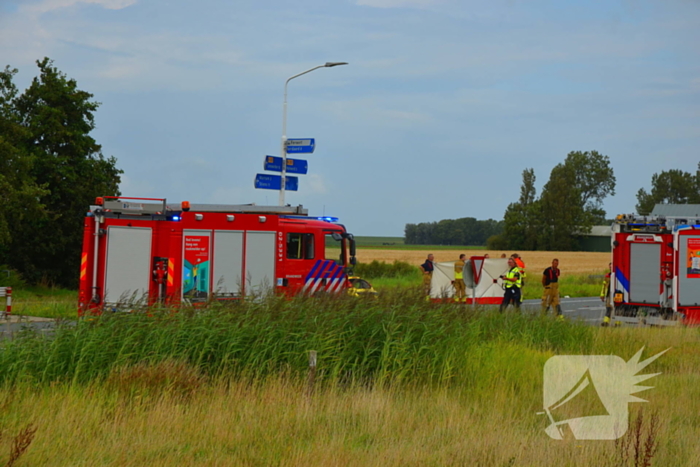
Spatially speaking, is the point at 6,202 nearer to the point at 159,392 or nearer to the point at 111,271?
the point at 111,271

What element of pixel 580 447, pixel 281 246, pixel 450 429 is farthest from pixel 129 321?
pixel 281 246

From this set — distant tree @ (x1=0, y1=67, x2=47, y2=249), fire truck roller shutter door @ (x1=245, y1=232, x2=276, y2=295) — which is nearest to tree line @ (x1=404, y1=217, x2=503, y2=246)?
distant tree @ (x1=0, y1=67, x2=47, y2=249)

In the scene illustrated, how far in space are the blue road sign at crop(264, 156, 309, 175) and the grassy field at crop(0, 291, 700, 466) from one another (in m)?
9.05

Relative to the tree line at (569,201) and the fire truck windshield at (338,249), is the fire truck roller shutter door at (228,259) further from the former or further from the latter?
the tree line at (569,201)

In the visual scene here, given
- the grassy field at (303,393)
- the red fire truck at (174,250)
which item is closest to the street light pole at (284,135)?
the red fire truck at (174,250)

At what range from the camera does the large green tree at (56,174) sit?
30219 millimetres

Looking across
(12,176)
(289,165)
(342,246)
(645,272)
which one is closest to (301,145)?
(289,165)

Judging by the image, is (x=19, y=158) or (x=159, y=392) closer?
(x=159, y=392)

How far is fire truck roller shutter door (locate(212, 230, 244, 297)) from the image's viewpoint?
1542 centimetres

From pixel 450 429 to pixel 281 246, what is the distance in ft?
35.4

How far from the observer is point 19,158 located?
26672 mm

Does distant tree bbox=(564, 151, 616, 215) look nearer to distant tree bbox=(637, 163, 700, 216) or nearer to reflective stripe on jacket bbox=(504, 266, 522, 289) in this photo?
distant tree bbox=(637, 163, 700, 216)

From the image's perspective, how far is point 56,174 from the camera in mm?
30469

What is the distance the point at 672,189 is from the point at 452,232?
46033 millimetres
